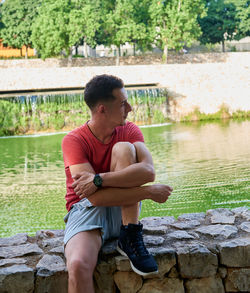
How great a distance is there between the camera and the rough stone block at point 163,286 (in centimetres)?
304

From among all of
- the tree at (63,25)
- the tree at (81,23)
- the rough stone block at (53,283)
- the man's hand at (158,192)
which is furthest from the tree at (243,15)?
the rough stone block at (53,283)

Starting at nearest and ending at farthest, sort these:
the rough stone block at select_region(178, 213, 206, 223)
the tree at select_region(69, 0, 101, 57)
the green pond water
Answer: the rough stone block at select_region(178, 213, 206, 223)
the green pond water
the tree at select_region(69, 0, 101, 57)

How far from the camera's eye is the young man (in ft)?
9.71

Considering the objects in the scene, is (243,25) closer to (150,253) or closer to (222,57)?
(222,57)

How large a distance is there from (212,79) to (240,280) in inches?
1002

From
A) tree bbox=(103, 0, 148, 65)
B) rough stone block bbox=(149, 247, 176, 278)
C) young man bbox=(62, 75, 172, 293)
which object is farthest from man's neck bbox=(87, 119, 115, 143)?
tree bbox=(103, 0, 148, 65)

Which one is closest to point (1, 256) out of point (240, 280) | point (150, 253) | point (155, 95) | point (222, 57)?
point (150, 253)

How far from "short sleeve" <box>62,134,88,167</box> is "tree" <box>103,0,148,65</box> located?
3189 centimetres

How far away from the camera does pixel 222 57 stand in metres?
38.0

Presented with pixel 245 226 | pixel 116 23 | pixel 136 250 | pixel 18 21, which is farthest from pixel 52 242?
pixel 18 21

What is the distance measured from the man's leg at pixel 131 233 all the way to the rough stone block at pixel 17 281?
22.9 inches

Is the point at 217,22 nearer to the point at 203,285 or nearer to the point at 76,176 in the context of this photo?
the point at 76,176

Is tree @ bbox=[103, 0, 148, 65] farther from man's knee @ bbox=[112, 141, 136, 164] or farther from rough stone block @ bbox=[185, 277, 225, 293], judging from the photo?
rough stone block @ bbox=[185, 277, 225, 293]

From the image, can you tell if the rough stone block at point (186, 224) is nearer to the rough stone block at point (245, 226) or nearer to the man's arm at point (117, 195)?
the rough stone block at point (245, 226)
